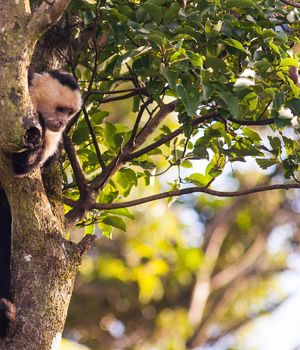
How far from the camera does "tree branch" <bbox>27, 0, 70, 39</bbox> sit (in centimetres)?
213

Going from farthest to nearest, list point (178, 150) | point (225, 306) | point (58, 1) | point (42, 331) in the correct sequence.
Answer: point (225, 306), point (178, 150), point (42, 331), point (58, 1)

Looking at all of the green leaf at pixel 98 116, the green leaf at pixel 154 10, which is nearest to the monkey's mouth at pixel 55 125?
the green leaf at pixel 98 116

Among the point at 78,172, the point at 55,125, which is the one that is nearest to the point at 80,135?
the point at 55,125

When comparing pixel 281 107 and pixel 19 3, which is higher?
pixel 19 3

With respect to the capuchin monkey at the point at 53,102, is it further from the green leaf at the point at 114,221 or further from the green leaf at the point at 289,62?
the green leaf at the point at 289,62

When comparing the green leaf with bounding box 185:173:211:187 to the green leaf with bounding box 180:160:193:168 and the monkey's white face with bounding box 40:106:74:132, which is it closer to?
the green leaf with bounding box 180:160:193:168

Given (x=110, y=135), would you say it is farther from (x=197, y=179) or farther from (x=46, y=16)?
(x=46, y=16)

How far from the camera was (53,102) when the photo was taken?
3273 millimetres

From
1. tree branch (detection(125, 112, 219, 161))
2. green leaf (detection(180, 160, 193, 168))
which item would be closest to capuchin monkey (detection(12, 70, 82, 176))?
tree branch (detection(125, 112, 219, 161))

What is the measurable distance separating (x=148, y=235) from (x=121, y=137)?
5018 millimetres

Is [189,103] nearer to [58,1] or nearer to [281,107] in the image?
[281,107]

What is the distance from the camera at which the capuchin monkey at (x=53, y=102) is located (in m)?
2.97

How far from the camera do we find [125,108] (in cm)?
815

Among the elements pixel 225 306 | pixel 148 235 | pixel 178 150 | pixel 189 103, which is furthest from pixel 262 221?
pixel 189 103
